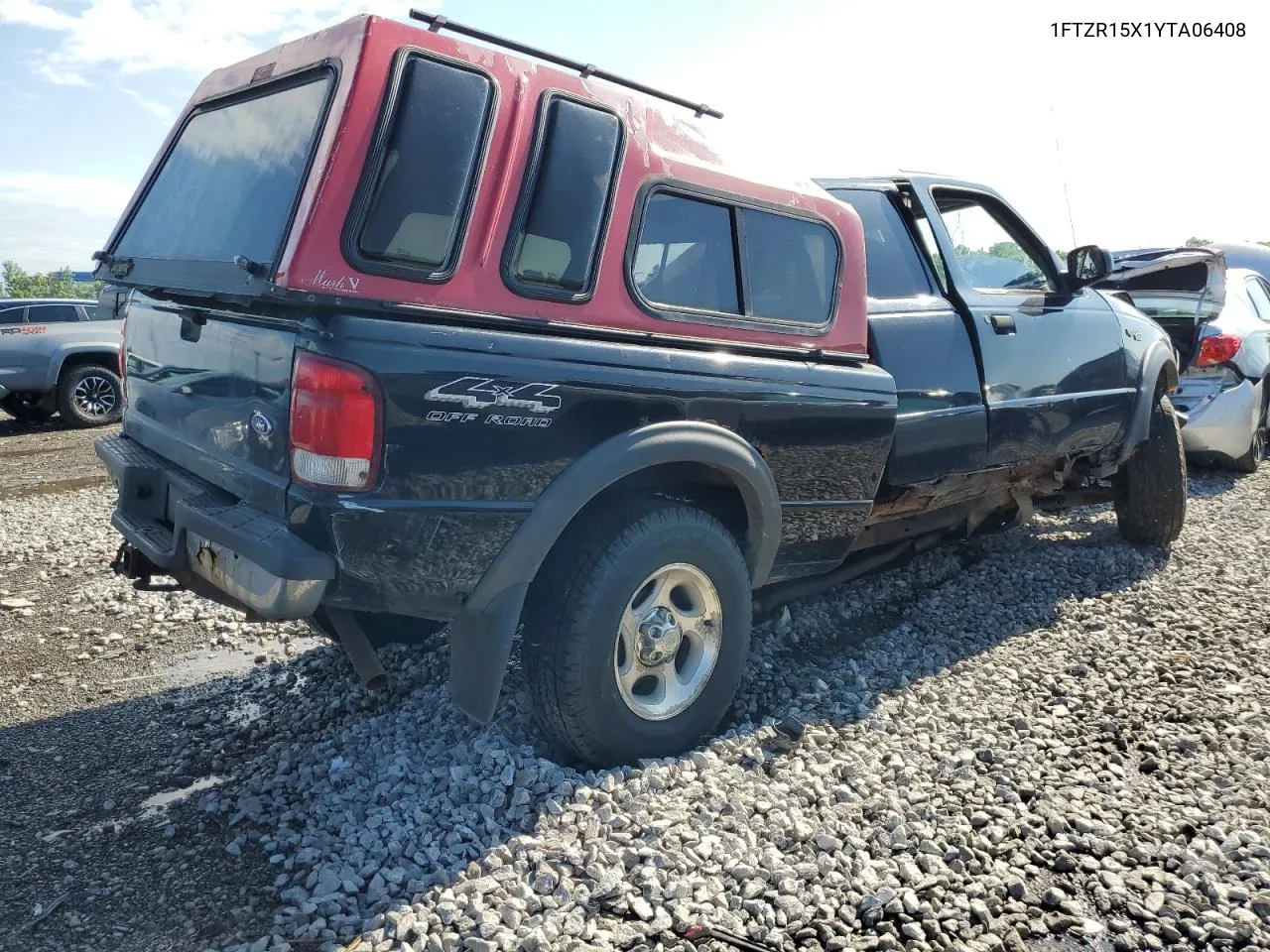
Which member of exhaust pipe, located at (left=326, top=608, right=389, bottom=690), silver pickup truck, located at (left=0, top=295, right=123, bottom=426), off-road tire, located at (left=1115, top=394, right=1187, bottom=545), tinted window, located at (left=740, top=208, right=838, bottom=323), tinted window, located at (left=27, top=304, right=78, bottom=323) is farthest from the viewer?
tinted window, located at (left=27, top=304, right=78, bottom=323)

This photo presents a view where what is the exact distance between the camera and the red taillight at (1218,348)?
717 cm

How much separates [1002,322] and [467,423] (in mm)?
2860

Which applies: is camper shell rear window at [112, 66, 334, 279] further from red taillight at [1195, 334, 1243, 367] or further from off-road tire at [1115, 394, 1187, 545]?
red taillight at [1195, 334, 1243, 367]

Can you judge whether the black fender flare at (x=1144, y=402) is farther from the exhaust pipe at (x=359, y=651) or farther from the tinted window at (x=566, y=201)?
the exhaust pipe at (x=359, y=651)

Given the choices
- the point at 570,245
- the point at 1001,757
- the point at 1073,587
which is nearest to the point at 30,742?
the point at 570,245

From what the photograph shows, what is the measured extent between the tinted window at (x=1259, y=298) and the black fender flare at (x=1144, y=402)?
3703 mm

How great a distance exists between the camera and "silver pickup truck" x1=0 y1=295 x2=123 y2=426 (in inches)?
447

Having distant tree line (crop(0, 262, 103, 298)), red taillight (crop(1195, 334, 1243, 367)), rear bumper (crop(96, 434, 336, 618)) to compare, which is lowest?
rear bumper (crop(96, 434, 336, 618))

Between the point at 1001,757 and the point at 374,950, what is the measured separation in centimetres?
211

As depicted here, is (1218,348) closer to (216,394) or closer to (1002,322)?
(1002,322)

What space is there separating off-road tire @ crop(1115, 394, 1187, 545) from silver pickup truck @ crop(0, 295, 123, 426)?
1084 centimetres

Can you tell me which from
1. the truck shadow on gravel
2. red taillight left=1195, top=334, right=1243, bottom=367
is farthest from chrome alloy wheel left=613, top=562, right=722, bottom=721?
red taillight left=1195, top=334, right=1243, bottom=367

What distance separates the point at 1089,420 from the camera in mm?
4773

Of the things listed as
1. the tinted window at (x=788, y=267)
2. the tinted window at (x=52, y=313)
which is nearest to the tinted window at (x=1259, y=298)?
the tinted window at (x=788, y=267)
